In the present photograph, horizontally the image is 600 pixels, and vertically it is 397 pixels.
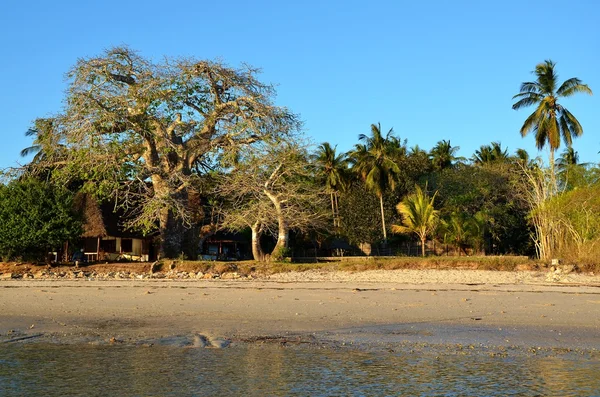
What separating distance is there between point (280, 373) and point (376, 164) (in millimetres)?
32321

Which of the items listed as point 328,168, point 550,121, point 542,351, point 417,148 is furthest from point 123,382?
point 417,148

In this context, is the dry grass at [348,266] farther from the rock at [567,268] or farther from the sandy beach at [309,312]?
the sandy beach at [309,312]

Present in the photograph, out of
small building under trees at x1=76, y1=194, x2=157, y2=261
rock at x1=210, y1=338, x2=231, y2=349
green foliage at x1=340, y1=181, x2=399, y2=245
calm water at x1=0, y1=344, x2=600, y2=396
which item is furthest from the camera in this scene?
green foliage at x1=340, y1=181, x2=399, y2=245

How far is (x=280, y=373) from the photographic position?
332 inches

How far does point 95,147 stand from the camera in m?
23.9

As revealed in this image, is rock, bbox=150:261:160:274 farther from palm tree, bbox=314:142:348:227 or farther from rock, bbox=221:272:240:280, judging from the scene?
palm tree, bbox=314:142:348:227

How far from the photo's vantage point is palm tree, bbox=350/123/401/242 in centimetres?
3966

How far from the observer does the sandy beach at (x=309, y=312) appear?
10.6 metres

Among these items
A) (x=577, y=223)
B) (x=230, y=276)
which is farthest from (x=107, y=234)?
(x=577, y=223)

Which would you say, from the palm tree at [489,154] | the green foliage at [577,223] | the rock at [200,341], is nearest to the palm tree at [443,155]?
the palm tree at [489,154]

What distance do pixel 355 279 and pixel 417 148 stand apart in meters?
31.3

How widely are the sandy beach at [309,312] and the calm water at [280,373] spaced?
872mm

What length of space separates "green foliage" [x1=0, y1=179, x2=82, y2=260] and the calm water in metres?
16.2

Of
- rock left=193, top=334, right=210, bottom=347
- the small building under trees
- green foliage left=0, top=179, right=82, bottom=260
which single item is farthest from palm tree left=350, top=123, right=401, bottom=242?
rock left=193, top=334, right=210, bottom=347
